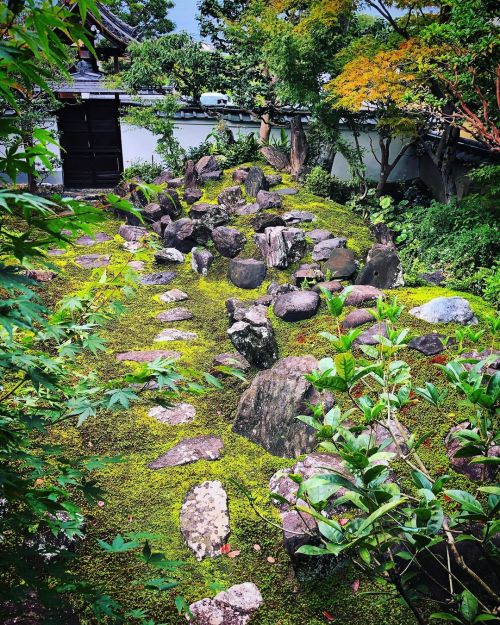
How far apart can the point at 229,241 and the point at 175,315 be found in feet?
7.30

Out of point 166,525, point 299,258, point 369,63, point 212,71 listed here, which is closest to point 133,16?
point 212,71

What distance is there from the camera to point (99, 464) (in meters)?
1.96

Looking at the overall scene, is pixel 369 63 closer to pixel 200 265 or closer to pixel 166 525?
pixel 200 265

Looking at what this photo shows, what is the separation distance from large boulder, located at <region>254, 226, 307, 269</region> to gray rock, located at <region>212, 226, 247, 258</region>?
2.03 ft

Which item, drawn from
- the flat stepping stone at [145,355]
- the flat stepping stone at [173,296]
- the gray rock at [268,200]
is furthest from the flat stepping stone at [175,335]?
the gray rock at [268,200]

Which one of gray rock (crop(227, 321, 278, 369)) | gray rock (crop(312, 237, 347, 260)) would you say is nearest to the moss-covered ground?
gray rock (crop(227, 321, 278, 369))

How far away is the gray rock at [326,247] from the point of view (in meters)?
8.66

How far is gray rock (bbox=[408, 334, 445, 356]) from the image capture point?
527 cm

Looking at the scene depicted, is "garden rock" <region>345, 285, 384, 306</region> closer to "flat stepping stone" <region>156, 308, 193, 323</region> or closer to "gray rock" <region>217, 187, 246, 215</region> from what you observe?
"flat stepping stone" <region>156, 308, 193, 323</region>

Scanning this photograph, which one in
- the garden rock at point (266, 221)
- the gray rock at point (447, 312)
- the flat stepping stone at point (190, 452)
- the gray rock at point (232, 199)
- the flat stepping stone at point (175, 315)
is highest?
the gray rock at point (232, 199)

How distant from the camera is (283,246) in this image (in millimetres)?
8680

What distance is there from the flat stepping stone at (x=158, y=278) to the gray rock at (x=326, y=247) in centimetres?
268

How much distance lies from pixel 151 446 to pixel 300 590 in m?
2.03

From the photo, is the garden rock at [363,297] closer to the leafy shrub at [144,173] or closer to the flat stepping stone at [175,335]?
the flat stepping stone at [175,335]
